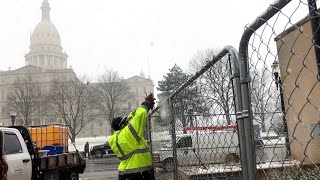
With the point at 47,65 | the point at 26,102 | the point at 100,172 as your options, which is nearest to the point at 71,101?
the point at 26,102

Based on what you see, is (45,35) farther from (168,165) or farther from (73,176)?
(168,165)

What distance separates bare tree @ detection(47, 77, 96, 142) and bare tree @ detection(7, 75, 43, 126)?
2.12m

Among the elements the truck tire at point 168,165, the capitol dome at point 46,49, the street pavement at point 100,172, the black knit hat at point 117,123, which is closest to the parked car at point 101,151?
the street pavement at point 100,172

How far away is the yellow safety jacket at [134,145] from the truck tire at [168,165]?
0.49m

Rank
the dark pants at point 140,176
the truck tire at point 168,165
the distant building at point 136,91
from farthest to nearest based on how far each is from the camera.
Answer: the distant building at point 136,91 → the truck tire at point 168,165 → the dark pants at point 140,176

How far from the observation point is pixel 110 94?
Result: 64.2 metres

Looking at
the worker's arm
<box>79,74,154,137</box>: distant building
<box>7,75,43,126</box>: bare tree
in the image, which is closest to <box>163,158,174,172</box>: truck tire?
the worker's arm

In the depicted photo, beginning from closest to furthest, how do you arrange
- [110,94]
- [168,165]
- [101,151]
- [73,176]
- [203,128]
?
[203,128] → [168,165] → [73,176] → [101,151] → [110,94]

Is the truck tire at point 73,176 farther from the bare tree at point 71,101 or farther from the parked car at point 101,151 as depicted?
the bare tree at point 71,101

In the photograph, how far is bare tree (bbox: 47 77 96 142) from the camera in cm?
5912

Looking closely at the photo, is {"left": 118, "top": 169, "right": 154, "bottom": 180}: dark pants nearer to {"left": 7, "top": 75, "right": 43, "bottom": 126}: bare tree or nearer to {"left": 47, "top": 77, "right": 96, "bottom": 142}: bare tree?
{"left": 47, "top": 77, "right": 96, "bottom": 142}: bare tree

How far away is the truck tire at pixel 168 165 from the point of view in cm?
608

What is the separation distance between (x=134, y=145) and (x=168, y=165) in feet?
3.63

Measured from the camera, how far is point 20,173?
8023mm
